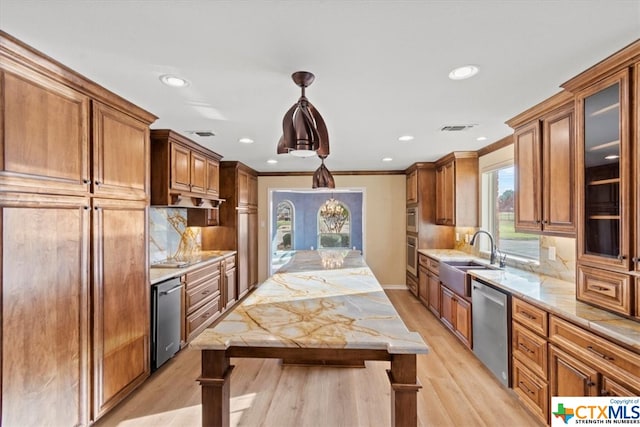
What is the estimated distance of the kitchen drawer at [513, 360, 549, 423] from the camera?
2034 millimetres

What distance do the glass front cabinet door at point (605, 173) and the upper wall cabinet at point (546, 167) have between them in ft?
0.68

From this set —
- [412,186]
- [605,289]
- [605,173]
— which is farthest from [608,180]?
[412,186]

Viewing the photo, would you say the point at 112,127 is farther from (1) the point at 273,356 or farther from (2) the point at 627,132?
(2) the point at 627,132

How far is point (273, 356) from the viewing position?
4.41ft

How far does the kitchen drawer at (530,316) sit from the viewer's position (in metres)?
2.04

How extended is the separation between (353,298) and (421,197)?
141 inches

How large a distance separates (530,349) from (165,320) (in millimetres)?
3063

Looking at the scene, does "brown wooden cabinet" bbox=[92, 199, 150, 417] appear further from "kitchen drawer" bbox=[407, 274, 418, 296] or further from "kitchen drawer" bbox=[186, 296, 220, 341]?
"kitchen drawer" bbox=[407, 274, 418, 296]

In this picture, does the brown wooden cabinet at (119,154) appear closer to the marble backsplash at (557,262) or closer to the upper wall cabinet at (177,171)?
the upper wall cabinet at (177,171)

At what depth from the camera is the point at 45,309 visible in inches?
66.6

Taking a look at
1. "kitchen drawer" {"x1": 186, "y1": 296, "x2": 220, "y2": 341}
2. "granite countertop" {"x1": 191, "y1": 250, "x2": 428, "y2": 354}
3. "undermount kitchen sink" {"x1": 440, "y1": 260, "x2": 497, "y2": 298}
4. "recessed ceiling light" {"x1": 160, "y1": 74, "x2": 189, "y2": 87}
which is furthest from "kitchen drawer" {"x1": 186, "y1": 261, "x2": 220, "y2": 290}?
"undermount kitchen sink" {"x1": 440, "y1": 260, "x2": 497, "y2": 298}

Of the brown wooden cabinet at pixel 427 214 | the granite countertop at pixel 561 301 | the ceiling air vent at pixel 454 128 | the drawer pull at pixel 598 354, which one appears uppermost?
the ceiling air vent at pixel 454 128

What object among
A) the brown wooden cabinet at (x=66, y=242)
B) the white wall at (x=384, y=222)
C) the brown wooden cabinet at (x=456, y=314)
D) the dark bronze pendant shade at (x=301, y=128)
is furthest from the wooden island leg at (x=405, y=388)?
the white wall at (x=384, y=222)

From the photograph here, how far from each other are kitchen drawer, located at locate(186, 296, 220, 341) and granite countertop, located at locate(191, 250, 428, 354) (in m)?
1.55
